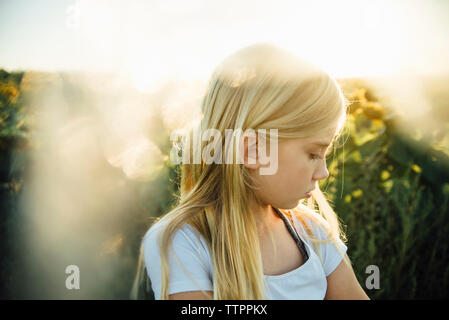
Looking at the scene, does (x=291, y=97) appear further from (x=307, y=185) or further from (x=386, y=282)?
(x=386, y=282)

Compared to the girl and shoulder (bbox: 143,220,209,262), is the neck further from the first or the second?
shoulder (bbox: 143,220,209,262)

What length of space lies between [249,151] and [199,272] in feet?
1.49

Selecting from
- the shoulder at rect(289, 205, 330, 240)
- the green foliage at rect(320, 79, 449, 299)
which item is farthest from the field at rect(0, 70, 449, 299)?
the shoulder at rect(289, 205, 330, 240)

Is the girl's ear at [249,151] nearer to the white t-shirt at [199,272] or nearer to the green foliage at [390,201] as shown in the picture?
the white t-shirt at [199,272]

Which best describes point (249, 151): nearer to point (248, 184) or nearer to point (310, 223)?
point (248, 184)

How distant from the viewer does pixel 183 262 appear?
1202mm

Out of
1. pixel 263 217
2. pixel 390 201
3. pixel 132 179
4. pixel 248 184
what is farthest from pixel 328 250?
pixel 132 179

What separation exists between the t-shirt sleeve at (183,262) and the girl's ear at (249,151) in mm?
312

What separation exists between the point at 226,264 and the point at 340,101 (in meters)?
0.73

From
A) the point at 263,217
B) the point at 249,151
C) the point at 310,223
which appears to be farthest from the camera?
the point at 310,223

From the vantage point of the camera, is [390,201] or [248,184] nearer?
[248,184]

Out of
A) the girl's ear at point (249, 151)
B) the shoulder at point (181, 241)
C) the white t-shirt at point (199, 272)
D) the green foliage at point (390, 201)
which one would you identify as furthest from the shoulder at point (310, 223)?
the green foliage at point (390, 201)

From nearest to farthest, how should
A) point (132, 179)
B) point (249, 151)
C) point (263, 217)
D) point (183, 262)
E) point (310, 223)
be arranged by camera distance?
point (183, 262), point (249, 151), point (263, 217), point (310, 223), point (132, 179)
